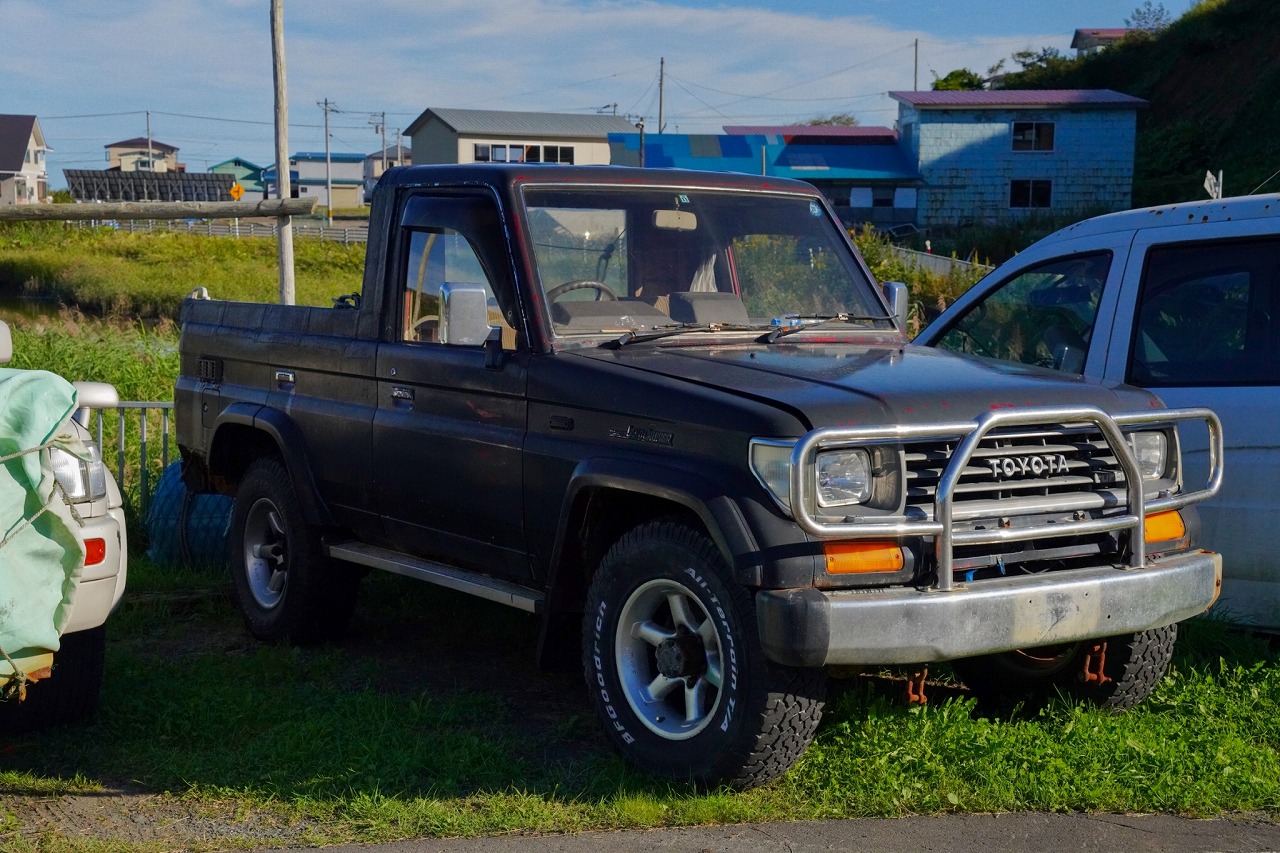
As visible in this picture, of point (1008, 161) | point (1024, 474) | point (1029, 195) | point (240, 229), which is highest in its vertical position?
point (1008, 161)

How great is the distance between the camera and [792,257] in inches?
231

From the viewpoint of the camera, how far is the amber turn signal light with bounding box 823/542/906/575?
404 cm

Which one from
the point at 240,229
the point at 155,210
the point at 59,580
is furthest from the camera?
the point at 240,229

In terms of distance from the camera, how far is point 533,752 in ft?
16.4

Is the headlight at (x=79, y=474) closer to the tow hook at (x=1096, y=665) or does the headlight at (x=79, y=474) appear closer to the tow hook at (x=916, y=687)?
the tow hook at (x=916, y=687)

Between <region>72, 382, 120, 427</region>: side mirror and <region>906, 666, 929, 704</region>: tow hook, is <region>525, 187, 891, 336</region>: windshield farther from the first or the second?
<region>72, 382, 120, 427</region>: side mirror

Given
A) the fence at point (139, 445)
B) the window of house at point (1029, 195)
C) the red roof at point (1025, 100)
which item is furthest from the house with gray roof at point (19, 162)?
the fence at point (139, 445)

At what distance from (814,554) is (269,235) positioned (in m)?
57.4

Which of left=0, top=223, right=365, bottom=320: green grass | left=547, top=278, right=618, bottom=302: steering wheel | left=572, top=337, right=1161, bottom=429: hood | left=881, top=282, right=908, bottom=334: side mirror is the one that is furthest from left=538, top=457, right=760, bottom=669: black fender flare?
left=0, top=223, right=365, bottom=320: green grass

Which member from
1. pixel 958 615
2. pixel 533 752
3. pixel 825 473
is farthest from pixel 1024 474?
pixel 533 752

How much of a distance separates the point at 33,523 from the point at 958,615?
2834 millimetres

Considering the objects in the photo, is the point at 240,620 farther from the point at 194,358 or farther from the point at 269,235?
the point at 269,235

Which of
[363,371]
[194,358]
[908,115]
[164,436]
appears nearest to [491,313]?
[363,371]

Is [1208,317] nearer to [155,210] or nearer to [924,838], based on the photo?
[924,838]
